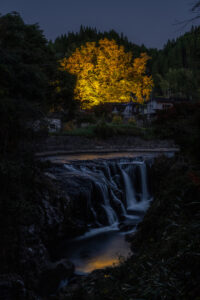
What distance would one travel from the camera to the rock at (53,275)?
6074 mm

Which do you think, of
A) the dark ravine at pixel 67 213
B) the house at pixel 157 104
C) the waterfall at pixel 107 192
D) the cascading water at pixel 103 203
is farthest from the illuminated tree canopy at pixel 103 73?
the house at pixel 157 104

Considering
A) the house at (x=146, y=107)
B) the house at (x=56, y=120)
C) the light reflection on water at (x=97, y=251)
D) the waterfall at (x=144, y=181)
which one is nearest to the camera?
the light reflection on water at (x=97, y=251)

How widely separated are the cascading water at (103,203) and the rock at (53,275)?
1.74 feet

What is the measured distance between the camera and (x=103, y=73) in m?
27.4

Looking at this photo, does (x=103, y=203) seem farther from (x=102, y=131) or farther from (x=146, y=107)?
(x=146, y=107)

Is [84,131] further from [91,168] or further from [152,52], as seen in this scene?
[152,52]

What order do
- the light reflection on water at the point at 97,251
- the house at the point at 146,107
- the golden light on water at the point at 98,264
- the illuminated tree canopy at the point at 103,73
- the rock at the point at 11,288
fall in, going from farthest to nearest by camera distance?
the house at the point at 146,107 < the illuminated tree canopy at the point at 103,73 < the light reflection on water at the point at 97,251 < the golden light on water at the point at 98,264 < the rock at the point at 11,288

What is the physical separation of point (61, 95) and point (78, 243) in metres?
7.10

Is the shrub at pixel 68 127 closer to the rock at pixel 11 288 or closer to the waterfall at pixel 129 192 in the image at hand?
the waterfall at pixel 129 192

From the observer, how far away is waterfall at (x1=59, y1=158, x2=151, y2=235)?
10258mm

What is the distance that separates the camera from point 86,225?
991 cm

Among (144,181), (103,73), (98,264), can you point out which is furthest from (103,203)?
(103,73)

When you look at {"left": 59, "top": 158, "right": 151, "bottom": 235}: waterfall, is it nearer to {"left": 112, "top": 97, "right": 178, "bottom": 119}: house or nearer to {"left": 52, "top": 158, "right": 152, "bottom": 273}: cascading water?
{"left": 52, "top": 158, "right": 152, "bottom": 273}: cascading water

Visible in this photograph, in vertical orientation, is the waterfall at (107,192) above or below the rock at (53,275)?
above
